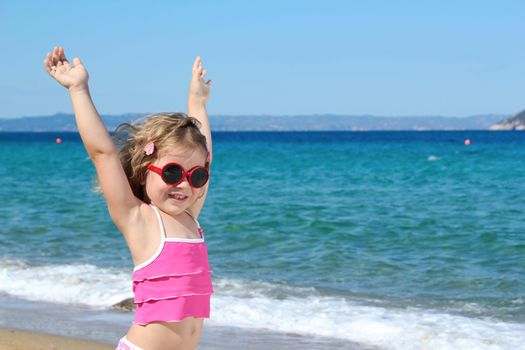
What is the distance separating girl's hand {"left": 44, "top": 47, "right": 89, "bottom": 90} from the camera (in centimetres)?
264

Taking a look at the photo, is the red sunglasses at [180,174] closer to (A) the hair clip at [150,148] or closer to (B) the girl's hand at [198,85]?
(A) the hair clip at [150,148]

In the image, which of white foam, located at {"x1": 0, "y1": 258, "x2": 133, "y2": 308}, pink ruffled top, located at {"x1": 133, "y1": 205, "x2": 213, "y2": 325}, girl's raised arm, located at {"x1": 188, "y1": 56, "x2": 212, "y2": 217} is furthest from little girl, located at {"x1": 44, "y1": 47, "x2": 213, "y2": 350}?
white foam, located at {"x1": 0, "y1": 258, "x2": 133, "y2": 308}

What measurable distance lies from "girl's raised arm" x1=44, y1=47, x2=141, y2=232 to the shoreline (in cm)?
271

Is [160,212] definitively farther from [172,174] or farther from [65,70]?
[65,70]

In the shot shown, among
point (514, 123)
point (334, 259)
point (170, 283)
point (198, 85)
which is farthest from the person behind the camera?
point (514, 123)

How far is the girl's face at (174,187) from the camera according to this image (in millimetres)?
2756

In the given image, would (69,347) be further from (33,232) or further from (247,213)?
(247,213)

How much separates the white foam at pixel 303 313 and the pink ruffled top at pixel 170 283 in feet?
10.7

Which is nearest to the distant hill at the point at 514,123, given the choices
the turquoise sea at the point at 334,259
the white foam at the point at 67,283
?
the turquoise sea at the point at 334,259

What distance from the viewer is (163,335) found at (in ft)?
9.05

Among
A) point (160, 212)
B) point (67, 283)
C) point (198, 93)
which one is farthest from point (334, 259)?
point (160, 212)

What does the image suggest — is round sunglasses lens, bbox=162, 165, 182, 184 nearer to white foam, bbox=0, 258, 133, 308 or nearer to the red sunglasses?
the red sunglasses

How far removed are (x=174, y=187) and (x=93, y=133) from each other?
1.05 ft

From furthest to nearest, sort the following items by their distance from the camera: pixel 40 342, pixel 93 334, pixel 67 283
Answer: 1. pixel 67 283
2. pixel 93 334
3. pixel 40 342
